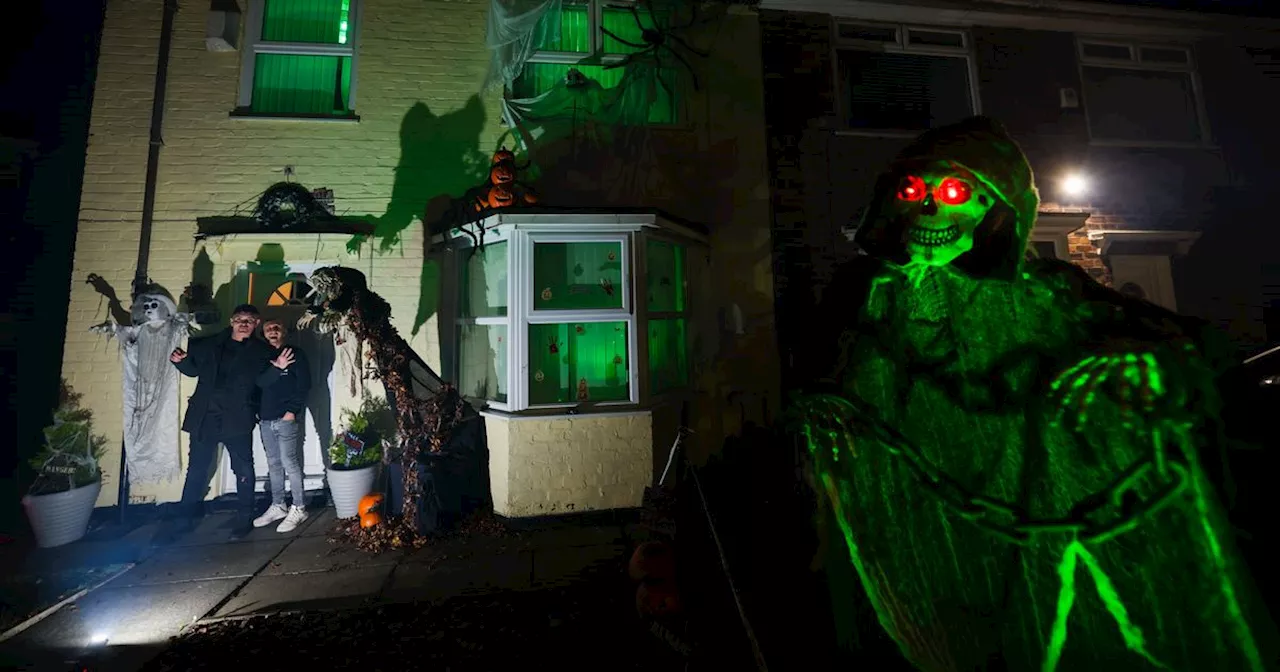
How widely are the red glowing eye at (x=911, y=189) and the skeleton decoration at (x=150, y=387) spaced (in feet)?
22.2

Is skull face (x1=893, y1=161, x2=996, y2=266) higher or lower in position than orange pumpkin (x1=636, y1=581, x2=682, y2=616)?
higher

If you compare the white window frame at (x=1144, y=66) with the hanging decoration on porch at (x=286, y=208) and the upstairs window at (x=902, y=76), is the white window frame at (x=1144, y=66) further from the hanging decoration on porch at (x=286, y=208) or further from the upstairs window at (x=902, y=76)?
the hanging decoration on porch at (x=286, y=208)

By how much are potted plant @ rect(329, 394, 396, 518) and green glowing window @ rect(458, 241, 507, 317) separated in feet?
5.34

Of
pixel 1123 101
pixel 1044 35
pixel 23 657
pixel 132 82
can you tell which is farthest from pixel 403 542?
pixel 1123 101

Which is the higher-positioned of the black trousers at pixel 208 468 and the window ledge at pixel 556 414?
the window ledge at pixel 556 414

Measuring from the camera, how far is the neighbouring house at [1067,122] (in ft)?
20.8

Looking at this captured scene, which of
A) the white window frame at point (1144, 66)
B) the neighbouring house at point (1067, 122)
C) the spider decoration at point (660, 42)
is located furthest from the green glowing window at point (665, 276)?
the white window frame at point (1144, 66)

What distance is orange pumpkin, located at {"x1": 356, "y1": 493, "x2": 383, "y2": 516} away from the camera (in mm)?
4492

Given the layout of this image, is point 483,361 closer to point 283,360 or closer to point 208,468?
point 283,360

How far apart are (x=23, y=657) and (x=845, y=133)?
29.0ft

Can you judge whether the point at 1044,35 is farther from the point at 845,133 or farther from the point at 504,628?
the point at 504,628

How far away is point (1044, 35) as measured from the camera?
696 cm

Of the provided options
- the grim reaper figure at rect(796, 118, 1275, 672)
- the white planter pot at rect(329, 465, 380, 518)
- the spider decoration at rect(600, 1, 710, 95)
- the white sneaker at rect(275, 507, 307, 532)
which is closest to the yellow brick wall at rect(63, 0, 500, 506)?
the white planter pot at rect(329, 465, 380, 518)

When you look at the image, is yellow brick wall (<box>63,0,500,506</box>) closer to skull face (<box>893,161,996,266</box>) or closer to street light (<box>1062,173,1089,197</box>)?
skull face (<box>893,161,996,266</box>)
